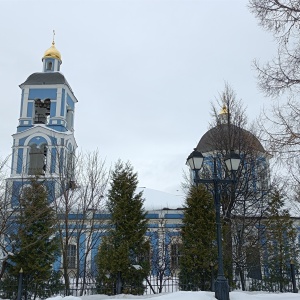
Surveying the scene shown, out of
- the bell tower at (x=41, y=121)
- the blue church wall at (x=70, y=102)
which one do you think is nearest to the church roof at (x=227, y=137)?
the bell tower at (x=41, y=121)

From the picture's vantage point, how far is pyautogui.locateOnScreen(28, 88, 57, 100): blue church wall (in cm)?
3192

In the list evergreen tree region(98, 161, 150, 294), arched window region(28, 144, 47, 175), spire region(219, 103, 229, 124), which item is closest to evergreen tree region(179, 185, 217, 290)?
evergreen tree region(98, 161, 150, 294)

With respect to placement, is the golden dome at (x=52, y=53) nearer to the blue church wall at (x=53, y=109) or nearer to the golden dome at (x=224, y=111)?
the blue church wall at (x=53, y=109)

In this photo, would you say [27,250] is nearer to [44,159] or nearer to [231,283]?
[231,283]

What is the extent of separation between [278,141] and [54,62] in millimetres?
28997

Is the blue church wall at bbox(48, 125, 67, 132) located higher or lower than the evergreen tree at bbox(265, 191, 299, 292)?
higher

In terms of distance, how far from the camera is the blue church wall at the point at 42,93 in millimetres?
31922

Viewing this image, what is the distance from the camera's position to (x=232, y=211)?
19.2 meters

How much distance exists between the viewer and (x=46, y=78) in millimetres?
32531

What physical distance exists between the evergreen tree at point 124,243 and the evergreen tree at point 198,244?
1530 millimetres

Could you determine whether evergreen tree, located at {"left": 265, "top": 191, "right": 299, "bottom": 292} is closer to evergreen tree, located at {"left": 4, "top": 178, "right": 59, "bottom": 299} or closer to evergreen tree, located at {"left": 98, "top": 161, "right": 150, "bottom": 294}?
evergreen tree, located at {"left": 98, "top": 161, "right": 150, "bottom": 294}

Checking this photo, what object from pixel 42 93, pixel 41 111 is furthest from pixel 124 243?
pixel 41 111

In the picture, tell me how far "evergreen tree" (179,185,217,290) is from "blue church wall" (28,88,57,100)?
20.2m

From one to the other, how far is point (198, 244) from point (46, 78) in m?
22.9
